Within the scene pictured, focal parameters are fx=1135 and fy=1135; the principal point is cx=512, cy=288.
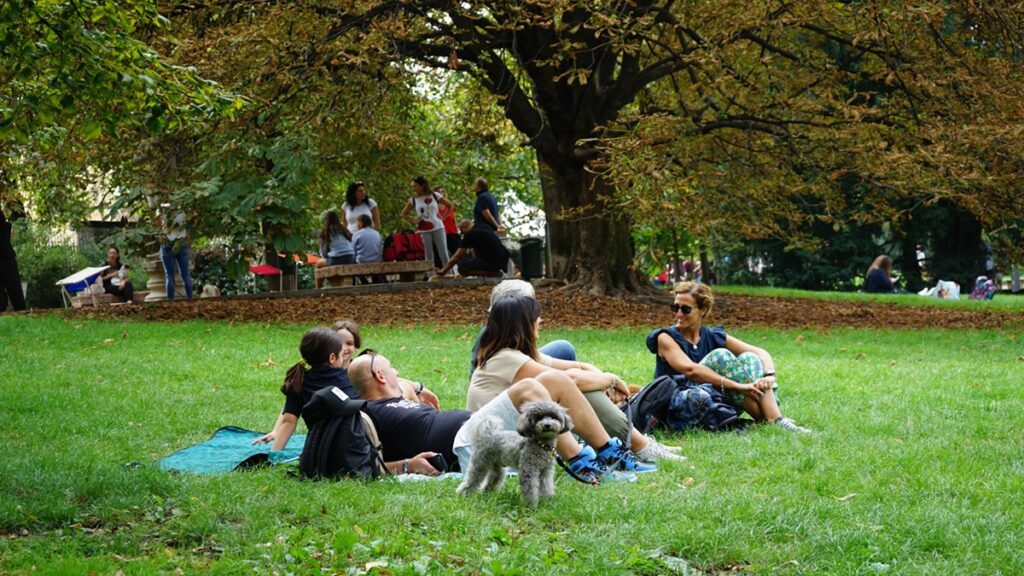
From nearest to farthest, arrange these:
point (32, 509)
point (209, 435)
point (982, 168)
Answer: point (32, 509) < point (209, 435) < point (982, 168)

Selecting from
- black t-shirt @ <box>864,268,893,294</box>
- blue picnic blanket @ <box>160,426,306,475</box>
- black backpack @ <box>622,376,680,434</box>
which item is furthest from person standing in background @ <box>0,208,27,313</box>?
black t-shirt @ <box>864,268,893,294</box>

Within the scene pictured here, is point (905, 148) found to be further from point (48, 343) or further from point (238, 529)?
point (238, 529)

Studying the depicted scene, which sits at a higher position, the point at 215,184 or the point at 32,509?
the point at 215,184

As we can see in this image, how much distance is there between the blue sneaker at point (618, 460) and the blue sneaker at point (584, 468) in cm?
24

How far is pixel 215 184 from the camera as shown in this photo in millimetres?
16969

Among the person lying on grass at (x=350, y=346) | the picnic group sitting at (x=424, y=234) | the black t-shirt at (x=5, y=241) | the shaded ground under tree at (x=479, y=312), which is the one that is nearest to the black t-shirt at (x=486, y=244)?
the picnic group sitting at (x=424, y=234)

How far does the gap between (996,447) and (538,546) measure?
3.71 metres

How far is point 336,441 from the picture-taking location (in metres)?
6.23

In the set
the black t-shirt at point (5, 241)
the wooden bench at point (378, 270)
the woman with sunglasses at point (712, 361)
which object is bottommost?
the woman with sunglasses at point (712, 361)

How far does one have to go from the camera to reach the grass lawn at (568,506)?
4.74m

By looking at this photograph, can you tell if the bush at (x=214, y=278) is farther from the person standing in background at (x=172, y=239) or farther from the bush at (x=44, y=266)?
the person standing in background at (x=172, y=239)

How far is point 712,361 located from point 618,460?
181cm

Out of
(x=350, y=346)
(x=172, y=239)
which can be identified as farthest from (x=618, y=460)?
(x=172, y=239)

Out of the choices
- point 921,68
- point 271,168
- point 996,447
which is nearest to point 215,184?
point 271,168
